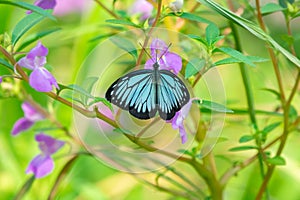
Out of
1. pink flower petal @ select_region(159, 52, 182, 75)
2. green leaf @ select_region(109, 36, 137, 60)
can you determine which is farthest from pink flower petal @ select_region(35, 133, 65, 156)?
pink flower petal @ select_region(159, 52, 182, 75)

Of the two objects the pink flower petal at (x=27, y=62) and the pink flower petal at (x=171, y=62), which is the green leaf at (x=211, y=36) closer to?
the pink flower petal at (x=171, y=62)

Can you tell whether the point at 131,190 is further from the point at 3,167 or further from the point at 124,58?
the point at 124,58

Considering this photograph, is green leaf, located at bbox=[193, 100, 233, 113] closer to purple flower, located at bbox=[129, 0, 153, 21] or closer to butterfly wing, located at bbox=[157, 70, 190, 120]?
butterfly wing, located at bbox=[157, 70, 190, 120]

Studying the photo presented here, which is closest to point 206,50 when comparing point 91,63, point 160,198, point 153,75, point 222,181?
point 153,75

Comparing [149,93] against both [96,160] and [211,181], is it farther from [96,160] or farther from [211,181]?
[96,160]

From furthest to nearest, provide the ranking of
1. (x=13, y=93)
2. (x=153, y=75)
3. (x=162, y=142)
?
(x=13, y=93) < (x=162, y=142) < (x=153, y=75)

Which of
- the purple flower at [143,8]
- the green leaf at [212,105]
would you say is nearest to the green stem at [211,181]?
the green leaf at [212,105]
